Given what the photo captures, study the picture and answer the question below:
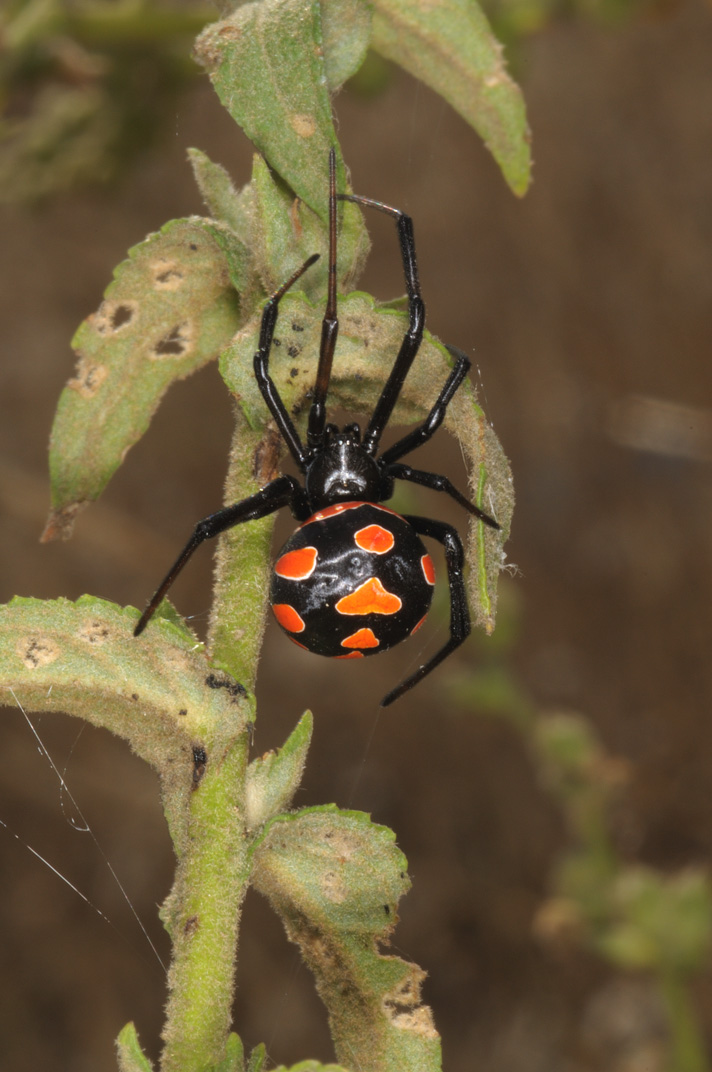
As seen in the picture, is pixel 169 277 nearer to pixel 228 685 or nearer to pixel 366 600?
pixel 228 685

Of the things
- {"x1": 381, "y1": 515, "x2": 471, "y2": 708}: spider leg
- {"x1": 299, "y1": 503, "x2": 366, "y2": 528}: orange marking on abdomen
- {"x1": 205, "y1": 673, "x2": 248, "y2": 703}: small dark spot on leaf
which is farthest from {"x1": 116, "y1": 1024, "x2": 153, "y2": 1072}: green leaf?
{"x1": 381, "y1": 515, "x2": 471, "y2": 708}: spider leg

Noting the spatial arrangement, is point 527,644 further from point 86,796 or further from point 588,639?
point 86,796

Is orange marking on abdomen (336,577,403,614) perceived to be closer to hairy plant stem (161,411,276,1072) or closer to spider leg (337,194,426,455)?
spider leg (337,194,426,455)

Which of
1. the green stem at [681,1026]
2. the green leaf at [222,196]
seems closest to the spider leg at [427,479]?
the green leaf at [222,196]

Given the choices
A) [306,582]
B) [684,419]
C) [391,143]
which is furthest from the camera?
[391,143]

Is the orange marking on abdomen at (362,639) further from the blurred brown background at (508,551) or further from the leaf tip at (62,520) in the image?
the blurred brown background at (508,551)

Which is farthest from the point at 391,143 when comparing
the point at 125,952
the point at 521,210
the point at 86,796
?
the point at 125,952
